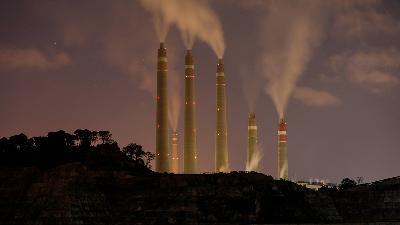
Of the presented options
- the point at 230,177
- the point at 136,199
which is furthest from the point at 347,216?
the point at 136,199

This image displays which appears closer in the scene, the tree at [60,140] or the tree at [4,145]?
the tree at [60,140]

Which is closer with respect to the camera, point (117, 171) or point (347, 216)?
point (117, 171)

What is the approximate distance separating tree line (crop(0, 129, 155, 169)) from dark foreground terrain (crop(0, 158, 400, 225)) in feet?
19.8

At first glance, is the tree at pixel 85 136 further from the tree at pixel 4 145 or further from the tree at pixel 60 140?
the tree at pixel 4 145

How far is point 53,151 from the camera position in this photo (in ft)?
536

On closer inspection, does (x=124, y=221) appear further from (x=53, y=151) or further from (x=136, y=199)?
(x=53, y=151)

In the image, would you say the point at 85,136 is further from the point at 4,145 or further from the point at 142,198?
the point at 142,198

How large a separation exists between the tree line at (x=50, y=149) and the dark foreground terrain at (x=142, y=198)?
6.03 meters

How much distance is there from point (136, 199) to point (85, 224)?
447 inches

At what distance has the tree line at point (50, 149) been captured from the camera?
516 feet

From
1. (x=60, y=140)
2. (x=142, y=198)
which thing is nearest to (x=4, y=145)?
(x=60, y=140)

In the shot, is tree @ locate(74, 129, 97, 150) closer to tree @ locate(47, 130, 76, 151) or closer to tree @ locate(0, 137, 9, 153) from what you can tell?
tree @ locate(47, 130, 76, 151)

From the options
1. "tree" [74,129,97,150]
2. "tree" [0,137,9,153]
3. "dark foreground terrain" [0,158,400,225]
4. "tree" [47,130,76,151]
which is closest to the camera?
"dark foreground terrain" [0,158,400,225]

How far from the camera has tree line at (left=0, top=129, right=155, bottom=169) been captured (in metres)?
157
